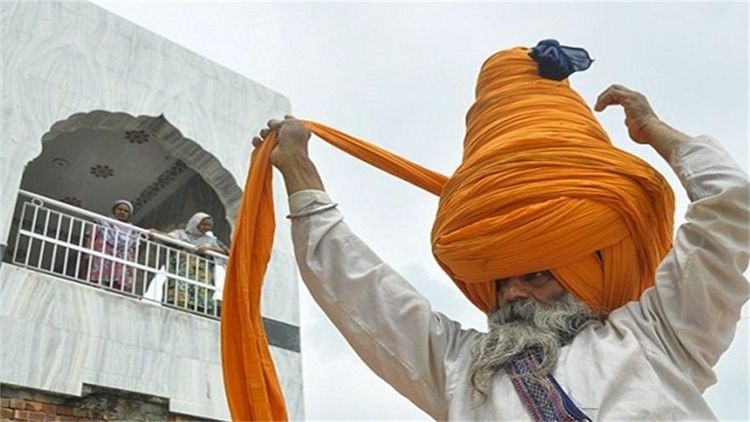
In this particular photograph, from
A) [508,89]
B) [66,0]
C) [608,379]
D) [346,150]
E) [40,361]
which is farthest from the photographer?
[66,0]

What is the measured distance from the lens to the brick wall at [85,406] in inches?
160

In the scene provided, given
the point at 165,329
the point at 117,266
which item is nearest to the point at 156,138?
the point at 117,266

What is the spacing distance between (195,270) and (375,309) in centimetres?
442

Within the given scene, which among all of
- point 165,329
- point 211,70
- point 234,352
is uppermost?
point 211,70

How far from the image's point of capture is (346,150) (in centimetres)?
168

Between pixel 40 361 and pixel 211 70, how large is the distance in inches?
118

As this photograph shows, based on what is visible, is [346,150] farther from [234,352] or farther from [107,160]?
[107,160]

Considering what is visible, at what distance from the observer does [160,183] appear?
7125 mm

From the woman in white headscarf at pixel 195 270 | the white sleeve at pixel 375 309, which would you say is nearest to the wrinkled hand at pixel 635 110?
the white sleeve at pixel 375 309

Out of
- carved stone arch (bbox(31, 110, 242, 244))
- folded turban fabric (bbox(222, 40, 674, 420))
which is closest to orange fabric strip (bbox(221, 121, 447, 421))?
folded turban fabric (bbox(222, 40, 674, 420))

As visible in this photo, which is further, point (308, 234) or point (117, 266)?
point (117, 266)

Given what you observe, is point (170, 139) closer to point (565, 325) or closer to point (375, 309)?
point (375, 309)

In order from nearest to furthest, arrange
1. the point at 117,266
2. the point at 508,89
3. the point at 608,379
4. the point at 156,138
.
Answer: the point at 608,379, the point at 508,89, the point at 117,266, the point at 156,138

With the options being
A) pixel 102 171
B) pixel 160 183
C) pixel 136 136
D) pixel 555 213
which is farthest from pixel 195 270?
pixel 555 213
